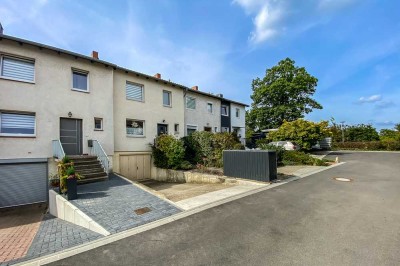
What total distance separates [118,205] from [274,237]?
16.4ft

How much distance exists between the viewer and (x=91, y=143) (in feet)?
40.0

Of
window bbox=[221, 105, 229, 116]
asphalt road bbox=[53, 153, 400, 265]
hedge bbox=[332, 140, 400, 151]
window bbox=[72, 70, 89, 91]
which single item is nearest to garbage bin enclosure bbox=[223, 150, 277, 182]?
asphalt road bbox=[53, 153, 400, 265]

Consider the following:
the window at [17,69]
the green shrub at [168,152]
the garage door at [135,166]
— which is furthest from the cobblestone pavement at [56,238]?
the green shrub at [168,152]

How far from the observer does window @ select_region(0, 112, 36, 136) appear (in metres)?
9.89

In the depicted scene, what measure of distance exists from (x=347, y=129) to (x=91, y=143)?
49241 millimetres

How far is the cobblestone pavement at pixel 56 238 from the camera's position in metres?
4.74

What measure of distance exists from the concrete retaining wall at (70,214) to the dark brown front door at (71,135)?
12.8ft

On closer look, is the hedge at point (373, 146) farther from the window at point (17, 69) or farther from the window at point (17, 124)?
the window at point (17, 69)

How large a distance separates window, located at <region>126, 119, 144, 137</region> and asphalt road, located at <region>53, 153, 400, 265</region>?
9.91 m

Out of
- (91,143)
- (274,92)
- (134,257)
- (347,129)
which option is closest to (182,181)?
(91,143)

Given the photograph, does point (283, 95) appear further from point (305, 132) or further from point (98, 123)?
point (98, 123)

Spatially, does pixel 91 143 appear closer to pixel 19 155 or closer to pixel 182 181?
pixel 19 155

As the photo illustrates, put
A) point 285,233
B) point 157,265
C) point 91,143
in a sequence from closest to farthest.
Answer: point 157,265 < point 285,233 < point 91,143

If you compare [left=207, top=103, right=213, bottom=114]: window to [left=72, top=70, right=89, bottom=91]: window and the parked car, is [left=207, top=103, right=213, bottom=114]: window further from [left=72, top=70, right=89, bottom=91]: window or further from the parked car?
[left=72, top=70, right=89, bottom=91]: window
